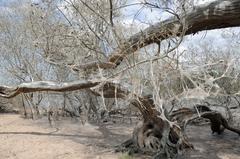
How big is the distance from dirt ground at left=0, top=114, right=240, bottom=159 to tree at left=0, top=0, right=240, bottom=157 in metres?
1.09

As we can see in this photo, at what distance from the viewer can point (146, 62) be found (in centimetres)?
869

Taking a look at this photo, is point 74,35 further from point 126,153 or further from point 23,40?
point 23,40

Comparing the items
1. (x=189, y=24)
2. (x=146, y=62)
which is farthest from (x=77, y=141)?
(x=189, y=24)

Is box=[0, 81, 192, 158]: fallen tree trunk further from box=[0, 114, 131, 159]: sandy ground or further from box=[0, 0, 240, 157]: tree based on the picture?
box=[0, 114, 131, 159]: sandy ground

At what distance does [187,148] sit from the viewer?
40.1 feet

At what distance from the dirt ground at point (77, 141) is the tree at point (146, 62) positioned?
1094mm

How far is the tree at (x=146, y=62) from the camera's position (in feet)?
28.1

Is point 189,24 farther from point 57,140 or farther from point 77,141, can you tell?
point 57,140

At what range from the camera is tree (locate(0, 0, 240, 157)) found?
858cm

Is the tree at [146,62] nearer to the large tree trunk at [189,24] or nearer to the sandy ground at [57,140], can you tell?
the large tree trunk at [189,24]

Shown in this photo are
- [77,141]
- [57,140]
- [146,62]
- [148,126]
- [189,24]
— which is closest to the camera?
[146,62]

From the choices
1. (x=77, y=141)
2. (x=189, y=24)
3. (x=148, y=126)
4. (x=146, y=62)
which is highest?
(x=189, y=24)

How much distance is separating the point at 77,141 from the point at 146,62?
19.1ft

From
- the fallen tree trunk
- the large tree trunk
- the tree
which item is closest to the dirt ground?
A: the fallen tree trunk
